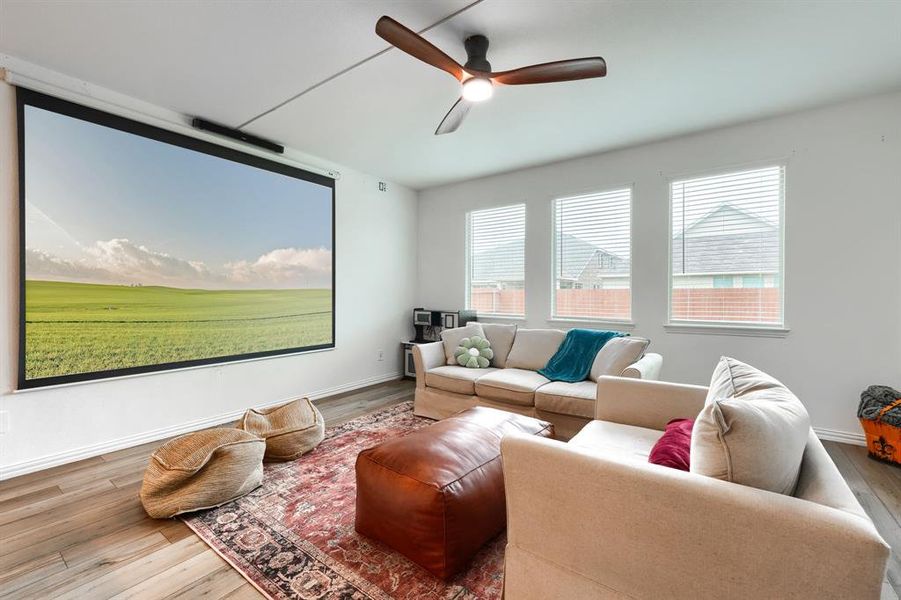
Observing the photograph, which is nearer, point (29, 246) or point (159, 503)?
point (159, 503)

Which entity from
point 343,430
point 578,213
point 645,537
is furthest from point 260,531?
point 578,213

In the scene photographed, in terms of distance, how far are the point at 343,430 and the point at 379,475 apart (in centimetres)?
166

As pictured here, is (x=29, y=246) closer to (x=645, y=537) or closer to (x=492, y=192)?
(x=645, y=537)

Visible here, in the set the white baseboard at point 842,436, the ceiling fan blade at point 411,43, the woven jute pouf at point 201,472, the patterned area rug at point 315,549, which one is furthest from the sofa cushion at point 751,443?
the white baseboard at point 842,436

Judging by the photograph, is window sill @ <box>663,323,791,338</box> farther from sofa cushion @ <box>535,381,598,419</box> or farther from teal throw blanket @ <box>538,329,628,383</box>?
sofa cushion @ <box>535,381,598,419</box>

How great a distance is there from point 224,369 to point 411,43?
315 centimetres

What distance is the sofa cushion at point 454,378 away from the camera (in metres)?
3.42

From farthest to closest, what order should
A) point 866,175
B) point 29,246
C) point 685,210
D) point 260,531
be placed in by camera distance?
1. point 685,210
2. point 866,175
3. point 29,246
4. point 260,531

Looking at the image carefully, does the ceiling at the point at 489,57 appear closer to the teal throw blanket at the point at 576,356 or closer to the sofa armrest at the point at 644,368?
the teal throw blanket at the point at 576,356

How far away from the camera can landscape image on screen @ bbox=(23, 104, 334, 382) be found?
8.73 feet

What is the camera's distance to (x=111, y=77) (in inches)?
107

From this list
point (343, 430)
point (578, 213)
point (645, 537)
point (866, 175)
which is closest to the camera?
point (645, 537)

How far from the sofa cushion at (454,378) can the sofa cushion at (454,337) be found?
19cm

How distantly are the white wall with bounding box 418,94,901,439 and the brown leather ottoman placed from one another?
275 cm
